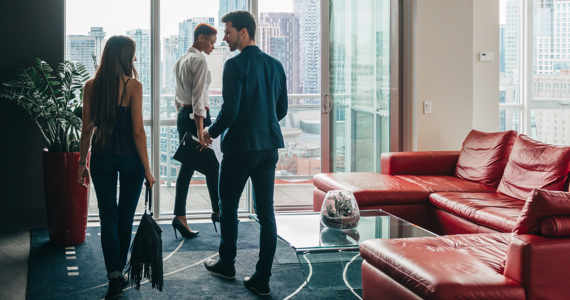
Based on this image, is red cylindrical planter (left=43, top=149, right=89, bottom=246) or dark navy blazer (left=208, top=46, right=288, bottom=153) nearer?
dark navy blazer (left=208, top=46, right=288, bottom=153)

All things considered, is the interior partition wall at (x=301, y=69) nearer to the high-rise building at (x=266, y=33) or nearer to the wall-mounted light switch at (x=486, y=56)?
the high-rise building at (x=266, y=33)

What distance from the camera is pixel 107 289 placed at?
2691 mm

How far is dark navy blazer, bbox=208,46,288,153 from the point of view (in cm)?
247

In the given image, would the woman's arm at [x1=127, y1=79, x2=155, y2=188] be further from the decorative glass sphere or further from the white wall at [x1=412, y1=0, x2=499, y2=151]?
the white wall at [x1=412, y1=0, x2=499, y2=151]

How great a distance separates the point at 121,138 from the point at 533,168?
2.61 meters

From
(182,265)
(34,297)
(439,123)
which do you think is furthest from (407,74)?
(34,297)

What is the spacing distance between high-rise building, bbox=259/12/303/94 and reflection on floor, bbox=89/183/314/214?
1153 millimetres

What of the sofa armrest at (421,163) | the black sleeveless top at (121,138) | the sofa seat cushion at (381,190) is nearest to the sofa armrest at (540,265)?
the sofa seat cushion at (381,190)

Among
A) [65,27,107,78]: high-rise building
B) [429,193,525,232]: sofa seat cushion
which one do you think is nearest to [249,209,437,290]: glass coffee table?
[429,193,525,232]: sofa seat cushion

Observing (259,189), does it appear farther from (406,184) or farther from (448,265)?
(406,184)

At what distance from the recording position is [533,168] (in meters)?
3.29

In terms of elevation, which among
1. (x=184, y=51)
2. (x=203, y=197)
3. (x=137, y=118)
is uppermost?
(x=184, y=51)

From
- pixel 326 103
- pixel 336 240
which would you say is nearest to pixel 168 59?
pixel 326 103

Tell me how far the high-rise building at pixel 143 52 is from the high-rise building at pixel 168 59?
137 millimetres
